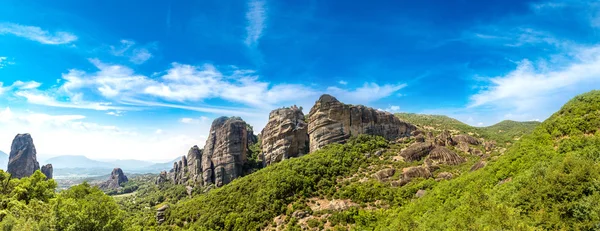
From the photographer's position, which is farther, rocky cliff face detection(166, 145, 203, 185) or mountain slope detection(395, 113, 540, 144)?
rocky cliff face detection(166, 145, 203, 185)

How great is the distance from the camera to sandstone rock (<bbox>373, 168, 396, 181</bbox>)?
51.4 metres

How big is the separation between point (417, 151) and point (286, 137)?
3488 centimetres

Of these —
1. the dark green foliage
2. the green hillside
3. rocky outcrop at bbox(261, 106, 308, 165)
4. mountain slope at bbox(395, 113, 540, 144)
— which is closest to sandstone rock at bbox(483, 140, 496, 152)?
the green hillside

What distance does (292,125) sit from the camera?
78.8m

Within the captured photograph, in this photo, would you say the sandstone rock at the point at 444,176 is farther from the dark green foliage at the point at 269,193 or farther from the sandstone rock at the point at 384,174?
the dark green foliage at the point at 269,193

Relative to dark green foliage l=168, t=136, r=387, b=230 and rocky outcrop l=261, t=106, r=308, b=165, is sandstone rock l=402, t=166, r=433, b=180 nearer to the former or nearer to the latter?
dark green foliage l=168, t=136, r=387, b=230

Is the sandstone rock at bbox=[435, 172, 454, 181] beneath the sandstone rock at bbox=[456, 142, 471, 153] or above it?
beneath

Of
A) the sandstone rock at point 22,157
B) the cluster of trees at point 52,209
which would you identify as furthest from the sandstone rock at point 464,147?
the sandstone rock at point 22,157

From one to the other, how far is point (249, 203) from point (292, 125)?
3250cm

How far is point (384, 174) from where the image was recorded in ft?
171

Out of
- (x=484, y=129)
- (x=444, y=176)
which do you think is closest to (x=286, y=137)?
(x=444, y=176)

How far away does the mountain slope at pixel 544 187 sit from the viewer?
49.9 feet

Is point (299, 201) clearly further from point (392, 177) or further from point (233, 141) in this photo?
point (233, 141)

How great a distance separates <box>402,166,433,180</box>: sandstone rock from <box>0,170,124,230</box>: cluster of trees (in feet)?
148
